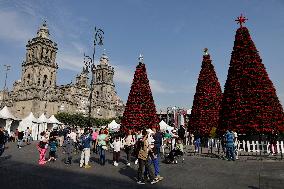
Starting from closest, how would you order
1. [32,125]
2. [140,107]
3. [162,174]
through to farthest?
1. [162,174]
2. [140,107]
3. [32,125]

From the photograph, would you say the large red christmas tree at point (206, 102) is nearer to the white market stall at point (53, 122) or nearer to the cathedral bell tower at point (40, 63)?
the white market stall at point (53, 122)

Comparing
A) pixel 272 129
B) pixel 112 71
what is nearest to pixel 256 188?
pixel 272 129

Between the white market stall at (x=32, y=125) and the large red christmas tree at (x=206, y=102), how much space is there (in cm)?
2169

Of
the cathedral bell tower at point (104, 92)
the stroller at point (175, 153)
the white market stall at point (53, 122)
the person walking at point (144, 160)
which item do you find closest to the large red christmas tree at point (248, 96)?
the stroller at point (175, 153)

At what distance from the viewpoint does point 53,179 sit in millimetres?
11508

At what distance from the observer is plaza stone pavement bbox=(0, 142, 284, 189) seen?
10.5 metres

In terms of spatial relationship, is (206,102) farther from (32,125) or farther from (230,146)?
(32,125)

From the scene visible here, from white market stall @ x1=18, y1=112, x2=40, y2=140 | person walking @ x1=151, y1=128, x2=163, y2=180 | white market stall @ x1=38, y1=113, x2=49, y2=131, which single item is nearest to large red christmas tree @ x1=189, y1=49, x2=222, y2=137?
person walking @ x1=151, y1=128, x2=163, y2=180

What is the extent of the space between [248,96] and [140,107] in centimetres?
1042

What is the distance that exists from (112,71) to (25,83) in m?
34.0

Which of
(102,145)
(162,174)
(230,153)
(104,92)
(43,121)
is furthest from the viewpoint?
(104,92)

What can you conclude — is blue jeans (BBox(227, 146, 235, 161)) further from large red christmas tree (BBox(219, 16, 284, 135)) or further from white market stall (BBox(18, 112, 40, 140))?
white market stall (BBox(18, 112, 40, 140))

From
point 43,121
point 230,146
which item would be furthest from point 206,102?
point 43,121

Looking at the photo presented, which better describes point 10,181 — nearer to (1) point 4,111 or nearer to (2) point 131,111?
(2) point 131,111
